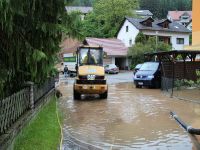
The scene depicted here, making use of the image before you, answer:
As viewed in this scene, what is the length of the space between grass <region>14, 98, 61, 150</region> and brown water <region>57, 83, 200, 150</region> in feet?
1.87

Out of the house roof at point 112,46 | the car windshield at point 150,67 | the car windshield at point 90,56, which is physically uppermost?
the house roof at point 112,46

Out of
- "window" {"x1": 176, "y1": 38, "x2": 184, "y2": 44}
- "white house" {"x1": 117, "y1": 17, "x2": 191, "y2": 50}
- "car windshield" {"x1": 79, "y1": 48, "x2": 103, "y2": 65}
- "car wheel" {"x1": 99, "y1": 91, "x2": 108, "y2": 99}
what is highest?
"white house" {"x1": 117, "y1": 17, "x2": 191, "y2": 50}

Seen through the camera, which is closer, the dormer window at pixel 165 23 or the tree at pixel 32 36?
the tree at pixel 32 36

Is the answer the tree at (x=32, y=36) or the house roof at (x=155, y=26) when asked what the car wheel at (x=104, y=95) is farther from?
the house roof at (x=155, y=26)

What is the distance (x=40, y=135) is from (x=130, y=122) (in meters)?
4.23

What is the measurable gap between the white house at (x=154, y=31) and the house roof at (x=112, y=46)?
1.53 m

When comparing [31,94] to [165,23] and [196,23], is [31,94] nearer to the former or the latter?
[196,23]

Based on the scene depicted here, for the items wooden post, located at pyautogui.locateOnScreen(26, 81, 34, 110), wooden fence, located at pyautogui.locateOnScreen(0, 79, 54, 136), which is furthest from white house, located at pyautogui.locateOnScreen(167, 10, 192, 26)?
wooden fence, located at pyautogui.locateOnScreen(0, 79, 54, 136)

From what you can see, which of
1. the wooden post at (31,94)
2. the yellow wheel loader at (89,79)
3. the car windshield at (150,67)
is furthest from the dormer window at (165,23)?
the wooden post at (31,94)

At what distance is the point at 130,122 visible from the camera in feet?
47.2

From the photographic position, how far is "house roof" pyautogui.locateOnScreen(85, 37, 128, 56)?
6881cm

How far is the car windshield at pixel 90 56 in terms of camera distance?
2261 cm

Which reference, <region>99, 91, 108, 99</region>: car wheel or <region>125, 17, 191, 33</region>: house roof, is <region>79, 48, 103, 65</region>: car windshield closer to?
<region>99, 91, 108, 99</region>: car wheel

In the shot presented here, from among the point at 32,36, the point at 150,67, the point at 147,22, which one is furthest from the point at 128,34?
the point at 32,36
